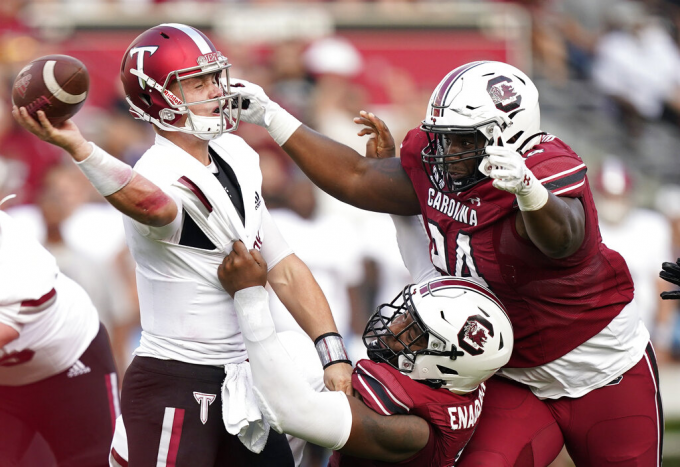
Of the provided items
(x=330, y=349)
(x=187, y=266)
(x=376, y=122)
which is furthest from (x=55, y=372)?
(x=376, y=122)

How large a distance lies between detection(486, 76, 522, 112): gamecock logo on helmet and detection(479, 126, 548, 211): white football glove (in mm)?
380

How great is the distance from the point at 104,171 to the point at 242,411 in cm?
91

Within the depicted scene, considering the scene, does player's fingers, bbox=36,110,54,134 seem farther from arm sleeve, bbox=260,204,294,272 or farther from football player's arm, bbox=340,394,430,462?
football player's arm, bbox=340,394,430,462

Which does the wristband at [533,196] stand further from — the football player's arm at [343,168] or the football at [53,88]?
the football at [53,88]


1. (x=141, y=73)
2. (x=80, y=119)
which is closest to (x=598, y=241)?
(x=141, y=73)

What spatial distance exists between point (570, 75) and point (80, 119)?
536 centimetres

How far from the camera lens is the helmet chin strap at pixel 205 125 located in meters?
3.19

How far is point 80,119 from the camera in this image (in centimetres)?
845

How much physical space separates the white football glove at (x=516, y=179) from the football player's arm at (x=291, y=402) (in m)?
0.82

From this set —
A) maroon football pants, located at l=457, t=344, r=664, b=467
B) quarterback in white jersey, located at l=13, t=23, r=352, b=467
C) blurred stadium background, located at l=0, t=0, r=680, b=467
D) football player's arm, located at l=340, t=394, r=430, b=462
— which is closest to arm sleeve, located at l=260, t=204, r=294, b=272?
quarterback in white jersey, located at l=13, t=23, r=352, b=467

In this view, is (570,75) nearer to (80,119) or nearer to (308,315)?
(80,119)

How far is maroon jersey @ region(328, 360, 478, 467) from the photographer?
3154 mm

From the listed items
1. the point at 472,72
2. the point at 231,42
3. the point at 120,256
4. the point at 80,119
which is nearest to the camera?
the point at 472,72

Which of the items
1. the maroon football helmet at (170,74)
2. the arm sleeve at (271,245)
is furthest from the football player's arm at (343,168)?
the maroon football helmet at (170,74)
